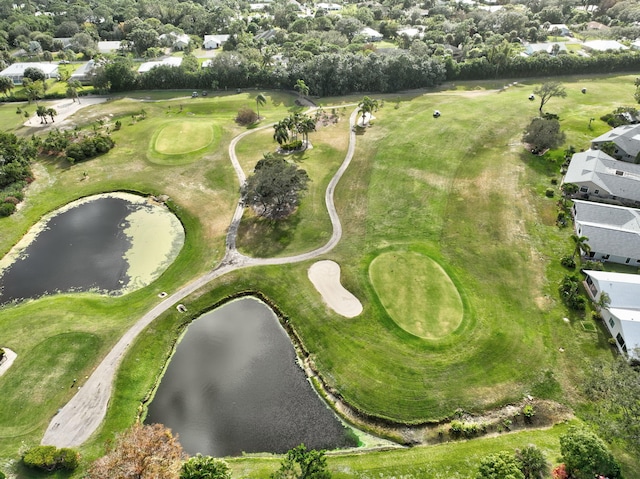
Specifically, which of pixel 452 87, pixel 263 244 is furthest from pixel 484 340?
pixel 452 87

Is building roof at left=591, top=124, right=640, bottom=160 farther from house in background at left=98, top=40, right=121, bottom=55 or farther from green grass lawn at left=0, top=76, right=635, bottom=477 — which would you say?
house in background at left=98, top=40, right=121, bottom=55

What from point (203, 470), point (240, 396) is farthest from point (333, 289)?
point (203, 470)

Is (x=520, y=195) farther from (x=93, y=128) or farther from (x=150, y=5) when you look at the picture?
(x=150, y=5)

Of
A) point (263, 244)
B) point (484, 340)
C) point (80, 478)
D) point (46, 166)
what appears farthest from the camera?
point (46, 166)

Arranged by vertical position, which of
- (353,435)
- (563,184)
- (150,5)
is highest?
(150,5)

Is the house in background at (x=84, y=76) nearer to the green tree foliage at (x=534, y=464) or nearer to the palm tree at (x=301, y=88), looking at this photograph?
the palm tree at (x=301, y=88)

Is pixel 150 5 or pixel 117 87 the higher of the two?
pixel 150 5

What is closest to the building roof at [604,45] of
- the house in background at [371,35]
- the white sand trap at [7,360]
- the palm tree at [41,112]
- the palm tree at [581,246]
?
the house in background at [371,35]
